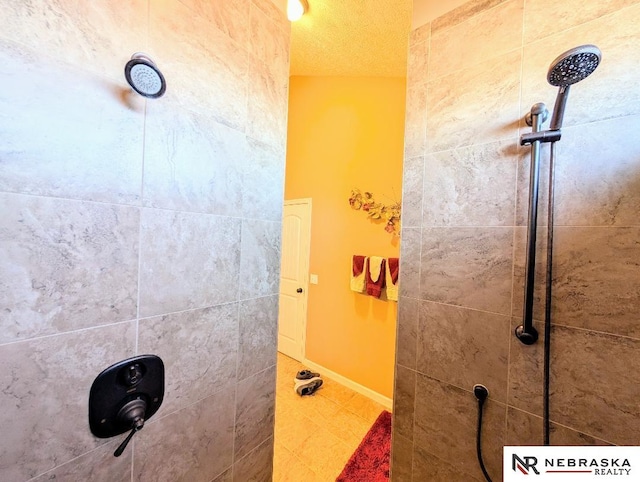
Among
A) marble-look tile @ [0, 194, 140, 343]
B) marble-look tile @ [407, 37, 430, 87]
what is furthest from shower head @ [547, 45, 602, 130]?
marble-look tile @ [0, 194, 140, 343]

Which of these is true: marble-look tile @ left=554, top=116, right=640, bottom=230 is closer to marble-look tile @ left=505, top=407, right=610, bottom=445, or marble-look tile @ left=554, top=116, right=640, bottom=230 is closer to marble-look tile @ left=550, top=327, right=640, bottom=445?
marble-look tile @ left=550, top=327, right=640, bottom=445

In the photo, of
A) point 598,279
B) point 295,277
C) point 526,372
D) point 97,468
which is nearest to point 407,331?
point 526,372

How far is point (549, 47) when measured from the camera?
956 mm

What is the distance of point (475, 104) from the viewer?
43.9 inches

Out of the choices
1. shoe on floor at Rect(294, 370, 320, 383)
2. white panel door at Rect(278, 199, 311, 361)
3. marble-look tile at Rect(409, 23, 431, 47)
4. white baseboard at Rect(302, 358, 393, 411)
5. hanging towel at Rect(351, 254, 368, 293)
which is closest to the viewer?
marble-look tile at Rect(409, 23, 431, 47)

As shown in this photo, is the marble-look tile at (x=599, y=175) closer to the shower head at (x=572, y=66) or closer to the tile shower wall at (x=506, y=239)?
the tile shower wall at (x=506, y=239)

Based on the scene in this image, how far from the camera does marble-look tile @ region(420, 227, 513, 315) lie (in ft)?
3.45

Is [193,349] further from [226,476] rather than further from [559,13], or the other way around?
[559,13]

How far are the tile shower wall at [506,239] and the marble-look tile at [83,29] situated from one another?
1157 millimetres

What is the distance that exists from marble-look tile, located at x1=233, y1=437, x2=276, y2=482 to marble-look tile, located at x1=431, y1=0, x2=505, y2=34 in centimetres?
206

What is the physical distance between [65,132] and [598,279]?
1601mm

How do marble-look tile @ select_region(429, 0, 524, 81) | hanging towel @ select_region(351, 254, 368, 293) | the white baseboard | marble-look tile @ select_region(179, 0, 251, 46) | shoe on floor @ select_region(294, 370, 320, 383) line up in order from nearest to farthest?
1. marble-look tile @ select_region(179, 0, 251, 46)
2. marble-look tile @ select_region(429, 0, 524, 81)
3. the white baseboard
4. hanging towel @ select_region(351, 254, 368, 293)
5. shoe on floor @ select_region(294, 370, 320, 383)

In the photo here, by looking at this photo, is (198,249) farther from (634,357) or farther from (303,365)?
(303,365)

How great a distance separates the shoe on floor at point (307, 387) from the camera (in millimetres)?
2633
